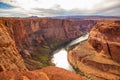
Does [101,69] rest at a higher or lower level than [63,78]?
lower

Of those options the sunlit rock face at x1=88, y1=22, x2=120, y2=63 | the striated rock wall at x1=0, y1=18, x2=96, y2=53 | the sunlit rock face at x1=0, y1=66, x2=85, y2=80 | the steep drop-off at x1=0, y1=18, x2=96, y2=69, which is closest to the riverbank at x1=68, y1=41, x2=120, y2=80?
the sunlit rock face at x1=88, y1=22, x2=120, y2=63

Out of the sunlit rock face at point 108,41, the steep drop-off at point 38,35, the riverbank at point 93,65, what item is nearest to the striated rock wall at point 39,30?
the steep drop-off at point 38,35

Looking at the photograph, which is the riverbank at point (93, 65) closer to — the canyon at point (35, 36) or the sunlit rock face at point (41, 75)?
the canyon at point (35, 36)

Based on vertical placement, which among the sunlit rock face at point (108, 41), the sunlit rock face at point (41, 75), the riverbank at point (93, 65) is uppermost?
the sunlit rock face at point (41, 75)

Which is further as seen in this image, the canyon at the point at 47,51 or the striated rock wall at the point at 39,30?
the striated rock wall at the point at 39,30

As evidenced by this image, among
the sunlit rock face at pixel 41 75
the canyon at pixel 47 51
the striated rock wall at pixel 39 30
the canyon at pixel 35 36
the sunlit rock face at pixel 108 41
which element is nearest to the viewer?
the sunlit rock face at pixel 41 75

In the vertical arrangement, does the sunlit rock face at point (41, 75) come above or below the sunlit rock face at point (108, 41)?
above

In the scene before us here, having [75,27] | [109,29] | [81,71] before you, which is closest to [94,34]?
[109,29]

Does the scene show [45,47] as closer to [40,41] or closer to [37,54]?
[40,41]
